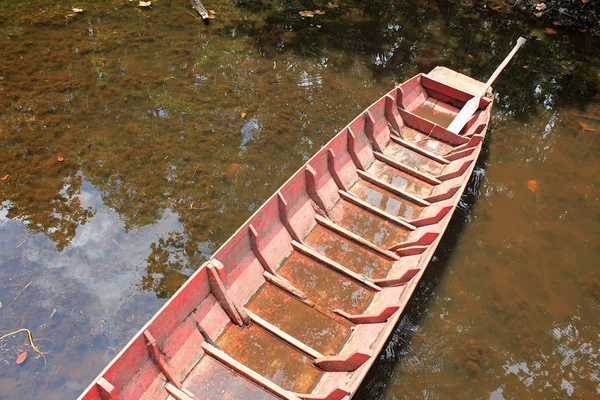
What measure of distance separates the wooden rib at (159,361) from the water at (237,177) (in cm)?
144

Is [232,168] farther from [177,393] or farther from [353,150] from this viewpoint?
[177,393]

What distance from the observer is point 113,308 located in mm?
5801

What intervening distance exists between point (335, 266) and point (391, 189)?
189 cm

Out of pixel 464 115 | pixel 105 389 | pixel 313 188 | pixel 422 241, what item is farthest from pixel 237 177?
pixel 105 389

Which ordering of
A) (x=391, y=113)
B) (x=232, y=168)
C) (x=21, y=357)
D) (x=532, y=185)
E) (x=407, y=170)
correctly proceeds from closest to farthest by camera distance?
(x=21, y=357), (x=407, y=170), (x=232, y=168), (x=391, y=113), (x=532, y=185)

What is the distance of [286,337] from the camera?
194 inches

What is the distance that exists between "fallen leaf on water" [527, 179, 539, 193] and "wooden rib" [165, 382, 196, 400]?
665 cm

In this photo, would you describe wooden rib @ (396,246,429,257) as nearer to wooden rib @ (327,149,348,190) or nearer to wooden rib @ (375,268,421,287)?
wooden rib @ (375,268,421,287)

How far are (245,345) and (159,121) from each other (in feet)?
16.4

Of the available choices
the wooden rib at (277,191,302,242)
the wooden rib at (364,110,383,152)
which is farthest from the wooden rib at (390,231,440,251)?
the wooden rib at (364,110,383,152)

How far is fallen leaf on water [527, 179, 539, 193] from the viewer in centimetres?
820

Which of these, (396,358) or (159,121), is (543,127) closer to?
(396,358)

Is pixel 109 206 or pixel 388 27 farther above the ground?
pixel 388 27

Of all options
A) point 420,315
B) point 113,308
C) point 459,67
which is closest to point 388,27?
point 459,67
